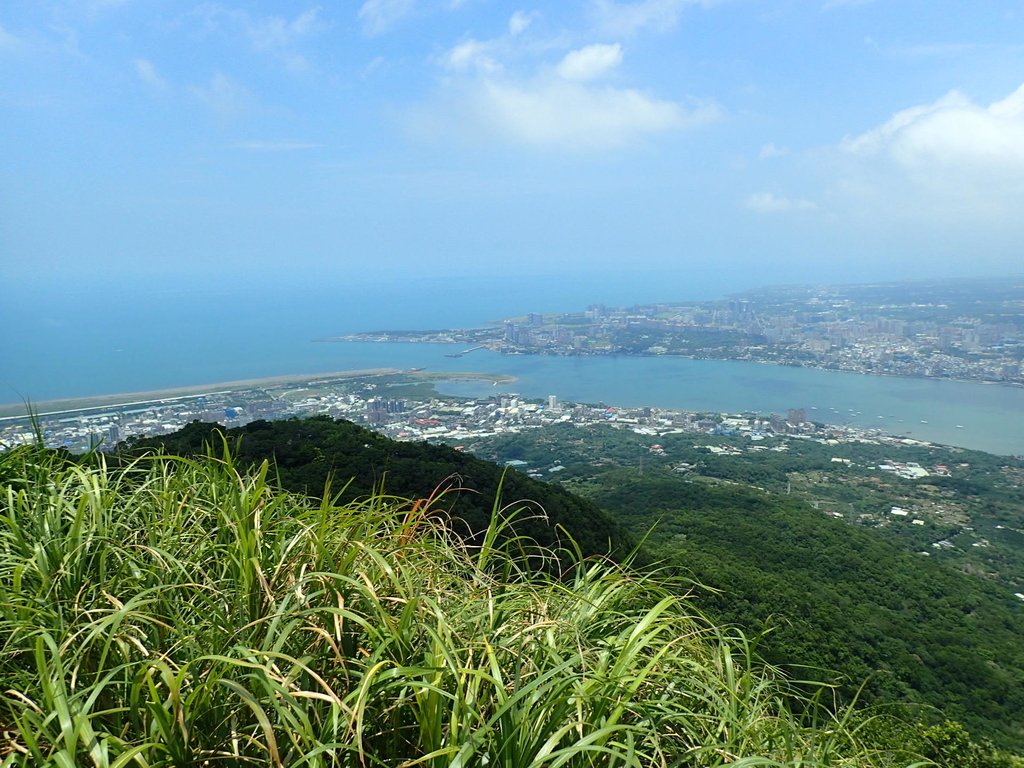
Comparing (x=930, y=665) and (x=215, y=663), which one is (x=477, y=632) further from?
(x=930, y=665)

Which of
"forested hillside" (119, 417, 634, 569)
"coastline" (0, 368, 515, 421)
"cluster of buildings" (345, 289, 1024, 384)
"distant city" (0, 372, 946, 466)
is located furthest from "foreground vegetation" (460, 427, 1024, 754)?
"cluster of buildings" (345, 289, 1024, 384)

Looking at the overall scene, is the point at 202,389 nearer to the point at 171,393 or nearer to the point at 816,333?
the point at 171,393

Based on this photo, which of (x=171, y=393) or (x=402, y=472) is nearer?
(x=402, y=472)

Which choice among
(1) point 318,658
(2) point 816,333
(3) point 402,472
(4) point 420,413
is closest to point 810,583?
(3) point 402,472

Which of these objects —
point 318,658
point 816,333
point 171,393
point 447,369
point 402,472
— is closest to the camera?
point 318,658

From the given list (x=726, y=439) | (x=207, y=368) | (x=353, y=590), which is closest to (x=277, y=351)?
(x=207, y=368)

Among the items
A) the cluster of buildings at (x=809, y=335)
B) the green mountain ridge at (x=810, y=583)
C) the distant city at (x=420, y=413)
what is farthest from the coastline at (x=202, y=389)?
the cluster of buildings at (x=809, y=335)
